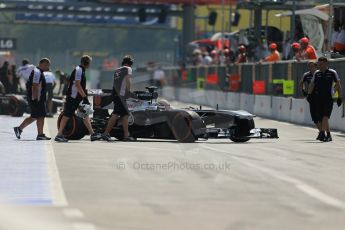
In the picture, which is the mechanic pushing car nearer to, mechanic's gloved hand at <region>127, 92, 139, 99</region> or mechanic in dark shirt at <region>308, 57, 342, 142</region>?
mechanic's gloved hand at <region>127, 92, 139, 99</region>

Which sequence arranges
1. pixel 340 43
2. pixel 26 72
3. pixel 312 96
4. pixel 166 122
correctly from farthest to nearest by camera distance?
pixel 26 72
pixel 340 43
pixel 312 96
pixel 166 122

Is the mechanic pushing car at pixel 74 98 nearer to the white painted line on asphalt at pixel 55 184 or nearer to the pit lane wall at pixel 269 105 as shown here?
the white painted line on asphalt at pixel 55 184

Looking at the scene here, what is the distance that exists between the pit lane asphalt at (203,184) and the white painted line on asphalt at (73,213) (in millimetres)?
55

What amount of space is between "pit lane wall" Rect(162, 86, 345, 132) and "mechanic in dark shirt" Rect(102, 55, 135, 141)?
7.24 metres

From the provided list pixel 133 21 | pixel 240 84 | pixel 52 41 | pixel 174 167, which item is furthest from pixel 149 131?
pixel 52 41

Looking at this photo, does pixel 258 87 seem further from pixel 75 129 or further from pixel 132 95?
pixel 132 95

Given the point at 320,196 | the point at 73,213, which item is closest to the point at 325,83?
the point at 320,196

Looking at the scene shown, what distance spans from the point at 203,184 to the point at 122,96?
6830mm

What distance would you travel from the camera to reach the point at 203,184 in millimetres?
11852

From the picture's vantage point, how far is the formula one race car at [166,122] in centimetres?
1823

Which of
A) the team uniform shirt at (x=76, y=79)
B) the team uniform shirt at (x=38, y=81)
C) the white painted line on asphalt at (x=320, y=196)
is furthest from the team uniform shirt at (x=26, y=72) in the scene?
the white painted line on asphalt at (x=320, y=196)

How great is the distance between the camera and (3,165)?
13688 millimetres

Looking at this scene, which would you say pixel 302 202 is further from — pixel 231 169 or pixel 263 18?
pixel 263 18

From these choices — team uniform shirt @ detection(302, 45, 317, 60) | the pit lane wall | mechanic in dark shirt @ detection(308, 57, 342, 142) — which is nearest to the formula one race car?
mechanic in dark shirt @ detection(308, 57, 342, 142)
